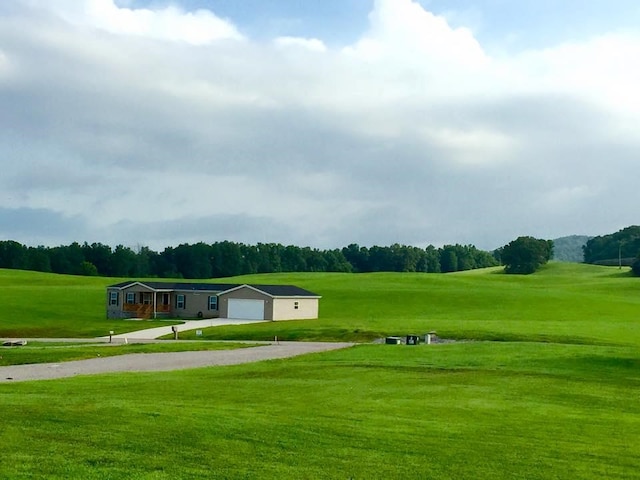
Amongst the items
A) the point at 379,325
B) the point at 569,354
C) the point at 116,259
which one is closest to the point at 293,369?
the point at 569,354

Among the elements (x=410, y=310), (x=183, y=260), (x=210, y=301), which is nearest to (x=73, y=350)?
(x=210, y=301)

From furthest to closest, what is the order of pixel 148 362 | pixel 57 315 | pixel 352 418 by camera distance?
pixel 57 315, pixel 148 362, pixel 352 418

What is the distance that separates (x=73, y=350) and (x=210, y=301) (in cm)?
3289

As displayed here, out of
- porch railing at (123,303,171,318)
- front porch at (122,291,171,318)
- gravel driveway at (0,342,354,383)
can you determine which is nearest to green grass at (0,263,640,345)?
porch railing at (123,303,171,318)

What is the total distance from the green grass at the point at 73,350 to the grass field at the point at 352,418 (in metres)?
9.37

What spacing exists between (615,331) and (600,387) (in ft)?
104

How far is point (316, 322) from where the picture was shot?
63250 millimetres

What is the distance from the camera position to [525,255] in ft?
515

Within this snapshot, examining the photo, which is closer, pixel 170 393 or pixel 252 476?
pixel 252 476

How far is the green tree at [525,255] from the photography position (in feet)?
513

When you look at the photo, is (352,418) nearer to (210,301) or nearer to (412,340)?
(412,340)

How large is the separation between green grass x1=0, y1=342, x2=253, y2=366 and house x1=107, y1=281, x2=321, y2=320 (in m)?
24.6

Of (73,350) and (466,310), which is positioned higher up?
(466,310)

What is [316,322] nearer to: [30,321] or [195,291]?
[195,291]
